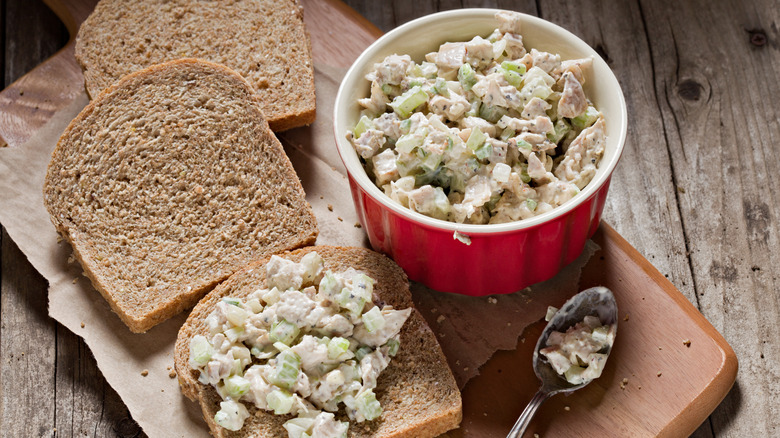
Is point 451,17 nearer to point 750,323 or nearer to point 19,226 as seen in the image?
point 750,323

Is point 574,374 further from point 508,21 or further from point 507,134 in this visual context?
point 508,21

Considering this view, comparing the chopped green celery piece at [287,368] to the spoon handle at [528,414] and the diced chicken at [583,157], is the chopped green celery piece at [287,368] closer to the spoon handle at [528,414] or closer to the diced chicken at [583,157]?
the spoon handle at [528,414]

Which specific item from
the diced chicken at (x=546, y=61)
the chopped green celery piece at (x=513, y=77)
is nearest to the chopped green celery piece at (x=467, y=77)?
the chopped green celery piece at (x=513, y=77)

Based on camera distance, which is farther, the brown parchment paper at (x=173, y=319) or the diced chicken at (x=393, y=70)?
the brown parchment paper at (x=173, y=319)

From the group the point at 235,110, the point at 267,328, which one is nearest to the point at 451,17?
the point at 235,110

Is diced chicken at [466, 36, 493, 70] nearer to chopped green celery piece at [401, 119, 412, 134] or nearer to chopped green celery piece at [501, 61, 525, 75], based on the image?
chopped green celery piece at [501, 61, 525, 75]
